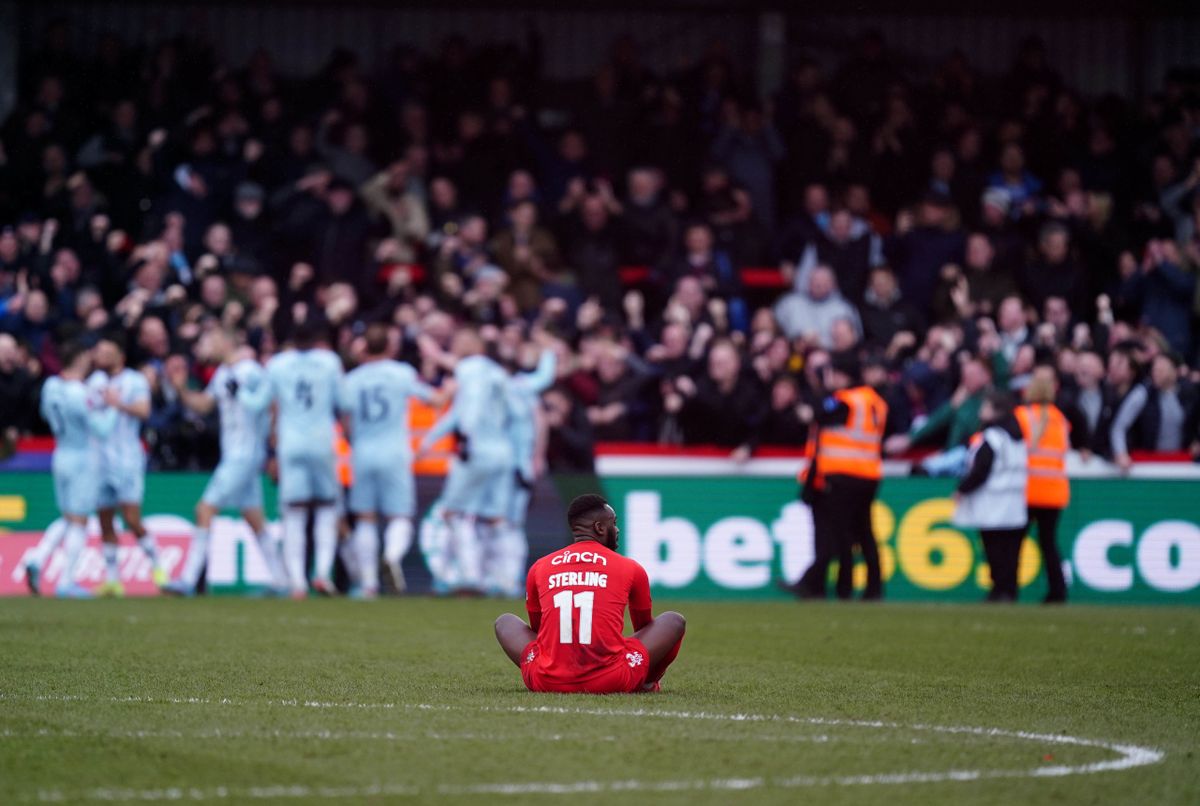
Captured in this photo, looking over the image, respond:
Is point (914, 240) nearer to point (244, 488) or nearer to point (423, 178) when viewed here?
point (423, 178)

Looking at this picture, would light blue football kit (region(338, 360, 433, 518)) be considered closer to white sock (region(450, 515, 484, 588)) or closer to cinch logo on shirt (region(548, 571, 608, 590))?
white sock (region(450, 515, 484, 588))

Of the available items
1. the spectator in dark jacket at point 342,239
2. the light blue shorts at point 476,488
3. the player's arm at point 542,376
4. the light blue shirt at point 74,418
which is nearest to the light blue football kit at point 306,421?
the light blue shorts at point 476,488

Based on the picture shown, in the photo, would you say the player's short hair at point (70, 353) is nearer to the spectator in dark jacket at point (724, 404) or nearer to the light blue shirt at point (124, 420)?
the light blue shirt at point (124, 420)

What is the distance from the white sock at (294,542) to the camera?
693 inches

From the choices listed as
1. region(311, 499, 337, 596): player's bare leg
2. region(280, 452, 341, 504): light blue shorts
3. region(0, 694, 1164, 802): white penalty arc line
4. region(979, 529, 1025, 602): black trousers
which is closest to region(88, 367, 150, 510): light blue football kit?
region(280, 452, 341, 504): light blue shorts

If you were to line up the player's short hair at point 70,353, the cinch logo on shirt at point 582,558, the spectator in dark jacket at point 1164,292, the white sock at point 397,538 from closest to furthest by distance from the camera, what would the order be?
1. the cinch logo on shirt at point 582,558
2. the player's short hair at point 70,353
3. the white sock at point 397,538
4. the spectator in dark jacket at point 1164,292

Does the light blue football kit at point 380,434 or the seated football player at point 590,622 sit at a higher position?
the light blue football kit at point 380,434

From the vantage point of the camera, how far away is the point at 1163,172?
23.0m

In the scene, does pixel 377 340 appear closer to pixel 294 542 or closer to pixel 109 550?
pixel 294 542

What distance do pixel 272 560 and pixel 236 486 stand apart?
2.67 ft

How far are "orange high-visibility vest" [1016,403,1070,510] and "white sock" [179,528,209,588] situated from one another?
7.45m

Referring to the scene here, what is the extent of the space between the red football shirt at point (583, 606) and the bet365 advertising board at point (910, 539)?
10.0 meters

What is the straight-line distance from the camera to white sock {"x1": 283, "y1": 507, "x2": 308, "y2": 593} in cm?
1761

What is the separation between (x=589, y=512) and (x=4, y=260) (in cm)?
1401
